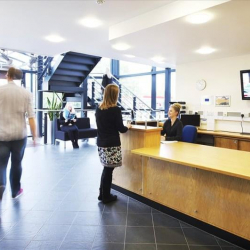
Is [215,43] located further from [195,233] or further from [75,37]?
[195,233]

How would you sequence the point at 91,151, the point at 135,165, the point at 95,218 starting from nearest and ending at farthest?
1. the point at 95,218
2. the point at 135,165
3. the point at 91,151

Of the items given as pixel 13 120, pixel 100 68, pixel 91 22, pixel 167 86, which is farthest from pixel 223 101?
pixel 100 68

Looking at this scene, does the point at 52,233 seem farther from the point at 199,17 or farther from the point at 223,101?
the point at 223,101

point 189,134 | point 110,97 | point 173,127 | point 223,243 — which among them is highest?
point 110,97

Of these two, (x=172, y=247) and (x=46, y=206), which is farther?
(x=46, y=206)

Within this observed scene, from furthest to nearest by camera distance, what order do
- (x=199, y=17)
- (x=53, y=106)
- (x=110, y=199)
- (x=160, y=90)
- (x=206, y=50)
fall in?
(x=160, y=90) < (x=53, y=106) < (x=206, y=50) < (x=110, y=199) < (x=199, y=17)

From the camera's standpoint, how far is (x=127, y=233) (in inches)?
97.0

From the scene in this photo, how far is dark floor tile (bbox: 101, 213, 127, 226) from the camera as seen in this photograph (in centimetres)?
266

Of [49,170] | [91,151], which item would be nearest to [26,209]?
[49,170]

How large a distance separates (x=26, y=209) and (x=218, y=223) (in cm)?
224

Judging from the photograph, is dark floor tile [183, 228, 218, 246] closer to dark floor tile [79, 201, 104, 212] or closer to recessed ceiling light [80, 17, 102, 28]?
dark floor tile [79, 201, 104, 212]

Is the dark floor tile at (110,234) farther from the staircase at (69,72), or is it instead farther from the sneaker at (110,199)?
the staircase at (69,72)

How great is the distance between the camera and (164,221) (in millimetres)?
2729

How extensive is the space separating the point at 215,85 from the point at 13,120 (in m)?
4.37
